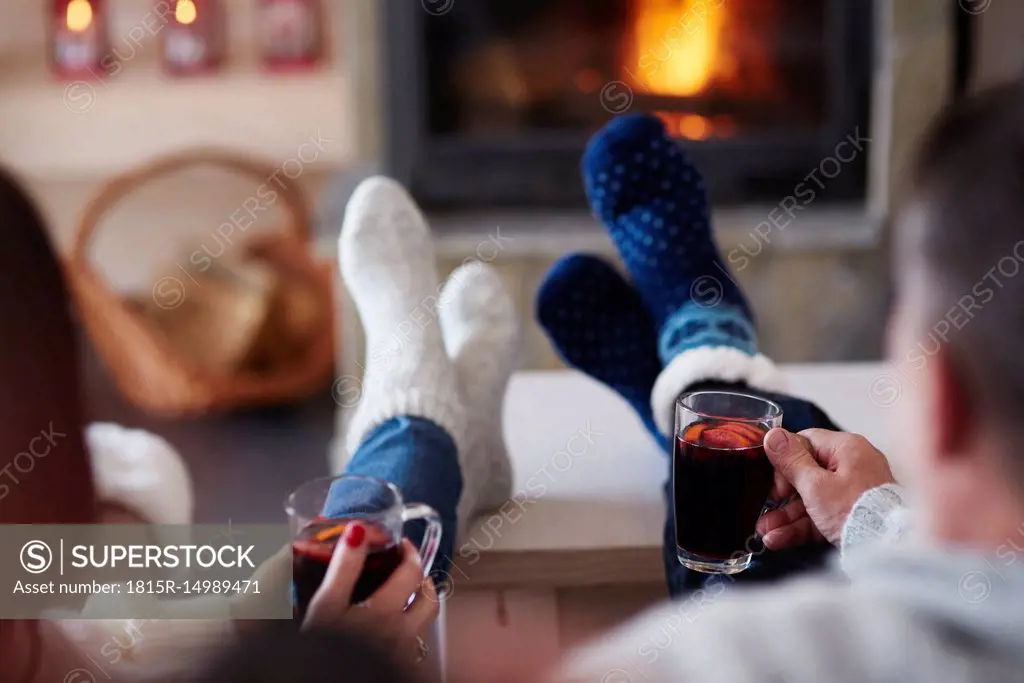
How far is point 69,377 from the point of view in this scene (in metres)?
0.59

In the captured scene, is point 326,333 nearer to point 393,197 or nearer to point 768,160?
point 768,160

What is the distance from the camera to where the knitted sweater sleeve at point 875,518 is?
0.48 m

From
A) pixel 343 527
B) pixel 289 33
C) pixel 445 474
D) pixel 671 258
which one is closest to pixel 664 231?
pixel 671 258

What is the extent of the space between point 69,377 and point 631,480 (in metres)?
0.36

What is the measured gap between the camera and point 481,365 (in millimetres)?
744

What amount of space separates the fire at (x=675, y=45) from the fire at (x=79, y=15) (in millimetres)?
849

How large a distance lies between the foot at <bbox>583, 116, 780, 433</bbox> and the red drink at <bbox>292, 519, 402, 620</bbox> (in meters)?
0.24

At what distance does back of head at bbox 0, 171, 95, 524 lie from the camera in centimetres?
54

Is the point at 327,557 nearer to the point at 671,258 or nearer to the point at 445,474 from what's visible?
the point at 445,474

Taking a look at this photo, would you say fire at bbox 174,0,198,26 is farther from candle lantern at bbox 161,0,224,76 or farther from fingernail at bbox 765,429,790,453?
fingernail at bbox 765,429,790,453

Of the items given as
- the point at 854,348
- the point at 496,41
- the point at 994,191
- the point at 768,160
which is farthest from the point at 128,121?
the point at 994,191

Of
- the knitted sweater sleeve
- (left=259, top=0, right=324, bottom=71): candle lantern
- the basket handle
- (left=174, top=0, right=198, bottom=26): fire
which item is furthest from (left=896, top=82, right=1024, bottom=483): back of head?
(left=259, top=0, right=324, bottom=71): candle lantern

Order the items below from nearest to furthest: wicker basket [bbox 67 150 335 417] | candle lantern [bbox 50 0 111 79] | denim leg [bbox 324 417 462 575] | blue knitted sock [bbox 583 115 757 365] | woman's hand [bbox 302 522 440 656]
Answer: woman's hand [bbox 302 522 440 656], denim leg [bbox 324 417 462 575], blue knitted sock [bbox 583 115 757 365], wicker basket [bbox 67 150 335 417], candle lantern [bbox 50 0 111 79]

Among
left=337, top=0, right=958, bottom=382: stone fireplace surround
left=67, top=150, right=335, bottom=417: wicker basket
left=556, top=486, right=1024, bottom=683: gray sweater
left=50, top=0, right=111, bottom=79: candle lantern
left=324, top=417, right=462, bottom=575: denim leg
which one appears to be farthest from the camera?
left=50, top=0, right=111, bottom=79: candle lantern
